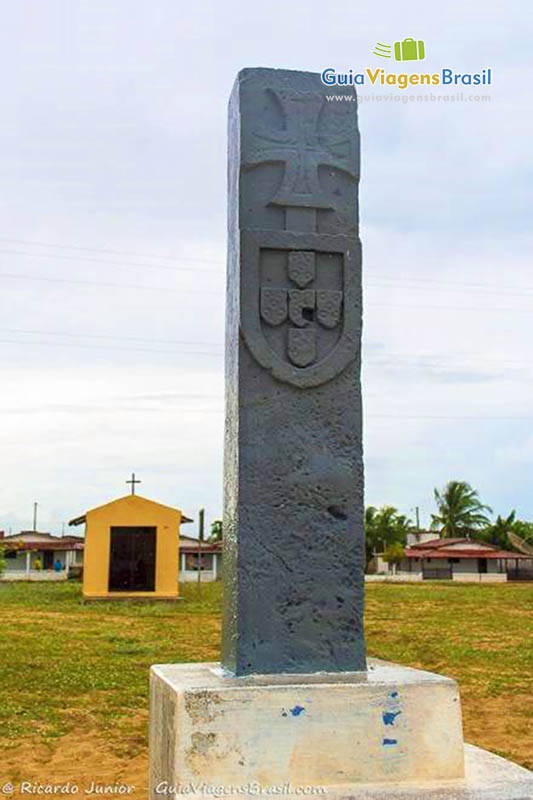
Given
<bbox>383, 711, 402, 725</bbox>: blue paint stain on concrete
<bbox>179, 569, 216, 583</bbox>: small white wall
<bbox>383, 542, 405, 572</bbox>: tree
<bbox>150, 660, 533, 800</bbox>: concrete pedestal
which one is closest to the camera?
<bbox>150, 660, 533, 800</bbox>: concrete pedestal

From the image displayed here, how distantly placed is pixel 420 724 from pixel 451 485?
148 ft

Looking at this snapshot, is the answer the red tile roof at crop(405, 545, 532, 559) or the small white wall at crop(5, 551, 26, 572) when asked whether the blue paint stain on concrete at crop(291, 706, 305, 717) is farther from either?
the small white wall at crop(5, 551, 26, 572)

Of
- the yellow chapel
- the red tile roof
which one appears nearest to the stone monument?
the yellow chapel

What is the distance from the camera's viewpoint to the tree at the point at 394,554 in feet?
142

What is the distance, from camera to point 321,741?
9.03 ft

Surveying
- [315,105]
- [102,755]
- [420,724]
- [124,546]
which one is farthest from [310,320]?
[124,546]

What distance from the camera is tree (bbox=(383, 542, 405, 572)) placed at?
43.3 m

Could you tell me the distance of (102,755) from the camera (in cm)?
665

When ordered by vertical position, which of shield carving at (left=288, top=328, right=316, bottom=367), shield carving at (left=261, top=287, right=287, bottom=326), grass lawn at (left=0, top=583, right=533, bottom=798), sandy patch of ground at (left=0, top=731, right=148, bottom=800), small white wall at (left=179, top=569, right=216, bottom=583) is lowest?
sandy patch of ground at (left=0, top=731, right=148, bottom=800)

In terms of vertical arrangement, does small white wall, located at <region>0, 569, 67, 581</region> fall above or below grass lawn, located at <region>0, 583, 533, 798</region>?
above

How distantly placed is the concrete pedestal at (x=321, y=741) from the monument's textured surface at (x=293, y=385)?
0.24m

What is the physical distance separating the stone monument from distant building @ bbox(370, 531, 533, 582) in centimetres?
3871

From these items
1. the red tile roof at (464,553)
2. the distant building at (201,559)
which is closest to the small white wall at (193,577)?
the distant building at (201,559)

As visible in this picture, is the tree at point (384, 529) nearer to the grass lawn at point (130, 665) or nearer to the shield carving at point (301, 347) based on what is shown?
the grass lawn at point (130, 665)
